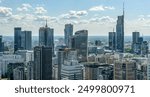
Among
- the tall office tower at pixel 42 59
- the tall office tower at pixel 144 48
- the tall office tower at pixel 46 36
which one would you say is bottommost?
the tall office tower at pixel 42 59

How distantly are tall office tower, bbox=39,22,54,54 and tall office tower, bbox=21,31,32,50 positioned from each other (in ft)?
0.47

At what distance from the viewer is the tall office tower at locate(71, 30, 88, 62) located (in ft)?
12.0

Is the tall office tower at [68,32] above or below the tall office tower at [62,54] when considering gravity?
above

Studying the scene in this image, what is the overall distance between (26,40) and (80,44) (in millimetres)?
717

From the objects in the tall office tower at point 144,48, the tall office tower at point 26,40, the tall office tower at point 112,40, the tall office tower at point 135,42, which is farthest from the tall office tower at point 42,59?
the tall office tower at point 144,48

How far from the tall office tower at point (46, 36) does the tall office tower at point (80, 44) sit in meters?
0.29

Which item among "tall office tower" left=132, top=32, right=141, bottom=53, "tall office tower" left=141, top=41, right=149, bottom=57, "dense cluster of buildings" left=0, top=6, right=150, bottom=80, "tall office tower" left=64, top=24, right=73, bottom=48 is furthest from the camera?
"tall office tower" left=141, top=41, right=149, bottom=57

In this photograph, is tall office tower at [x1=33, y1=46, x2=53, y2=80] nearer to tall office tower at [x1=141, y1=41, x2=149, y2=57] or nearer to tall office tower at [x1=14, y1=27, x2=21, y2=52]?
tall office tower at [x1=14, y1=27, x2=21, y2=52]

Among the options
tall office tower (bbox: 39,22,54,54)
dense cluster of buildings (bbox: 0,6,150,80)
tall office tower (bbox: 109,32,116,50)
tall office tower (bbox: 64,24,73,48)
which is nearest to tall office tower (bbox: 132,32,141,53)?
dense cluster of buildings (bbox: 0,6,150,80)

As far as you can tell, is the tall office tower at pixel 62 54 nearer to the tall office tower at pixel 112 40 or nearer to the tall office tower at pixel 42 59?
the tall office tower at pixel 42 59

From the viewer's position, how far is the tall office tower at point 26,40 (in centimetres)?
346

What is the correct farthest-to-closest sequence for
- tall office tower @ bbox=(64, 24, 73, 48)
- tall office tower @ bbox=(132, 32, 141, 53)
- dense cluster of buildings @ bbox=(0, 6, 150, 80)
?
tall office tower @ bbox=(132, 32, 141, 53) → dense cluster of buildings @ bbox=(0, 6, 150, 80) → tall office tower @ bbox=(64, 24, 73, 48)

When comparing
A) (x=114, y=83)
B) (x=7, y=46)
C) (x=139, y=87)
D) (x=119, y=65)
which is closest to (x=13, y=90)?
(x=114, y=83)

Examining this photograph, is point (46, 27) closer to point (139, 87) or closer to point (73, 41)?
point (73, 41)
